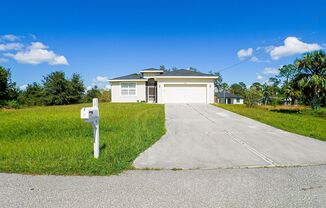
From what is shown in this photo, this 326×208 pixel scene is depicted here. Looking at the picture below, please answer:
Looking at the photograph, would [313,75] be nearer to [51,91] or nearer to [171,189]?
[171,189]

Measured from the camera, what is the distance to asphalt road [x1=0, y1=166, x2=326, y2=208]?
107 inches

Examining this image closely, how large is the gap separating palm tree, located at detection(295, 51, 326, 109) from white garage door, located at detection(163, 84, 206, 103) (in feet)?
30.4

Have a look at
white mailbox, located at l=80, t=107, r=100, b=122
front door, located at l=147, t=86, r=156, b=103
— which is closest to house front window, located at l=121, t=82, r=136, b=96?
front door, located at l=147, t=86, r=156, b=103

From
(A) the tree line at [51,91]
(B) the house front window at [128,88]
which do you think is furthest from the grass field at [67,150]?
(A) the tree line at [51,91]

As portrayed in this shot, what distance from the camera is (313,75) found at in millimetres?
16156

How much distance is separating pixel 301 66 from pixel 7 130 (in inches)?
798

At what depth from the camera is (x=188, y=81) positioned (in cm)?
2255

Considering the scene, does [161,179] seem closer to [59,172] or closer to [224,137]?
[59,172]

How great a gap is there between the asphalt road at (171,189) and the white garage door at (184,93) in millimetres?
18780

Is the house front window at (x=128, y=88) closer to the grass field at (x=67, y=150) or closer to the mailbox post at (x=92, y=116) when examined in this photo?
the grass field at (x=67, y=150)

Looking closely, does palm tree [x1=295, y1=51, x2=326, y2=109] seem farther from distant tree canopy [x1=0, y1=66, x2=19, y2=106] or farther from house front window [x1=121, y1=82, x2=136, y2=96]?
distant tree canopy [x1=0, y1=66, x2=19, y2=106]

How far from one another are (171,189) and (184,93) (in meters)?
19.8

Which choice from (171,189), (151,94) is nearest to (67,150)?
(171,189)

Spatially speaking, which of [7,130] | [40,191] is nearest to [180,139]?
[40,191]
